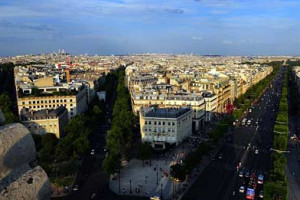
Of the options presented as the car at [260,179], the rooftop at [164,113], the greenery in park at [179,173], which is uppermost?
the rooftop at [164,113]

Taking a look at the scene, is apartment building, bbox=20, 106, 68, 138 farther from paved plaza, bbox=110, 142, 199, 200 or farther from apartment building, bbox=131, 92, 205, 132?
apartment building, bbox=131, 92, 205, 132

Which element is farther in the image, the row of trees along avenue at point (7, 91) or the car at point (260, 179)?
the row of trees along avenue at point (7, 91)

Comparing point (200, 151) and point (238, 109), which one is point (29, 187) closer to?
point (200, 151)

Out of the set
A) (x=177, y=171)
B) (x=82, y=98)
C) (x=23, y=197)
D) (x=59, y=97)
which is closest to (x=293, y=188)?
(x=177, y=171)

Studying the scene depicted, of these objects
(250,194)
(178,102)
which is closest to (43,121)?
(178,102)

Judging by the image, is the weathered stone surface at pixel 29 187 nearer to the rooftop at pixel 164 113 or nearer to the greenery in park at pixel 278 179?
the greenery in park at pixel 278 179

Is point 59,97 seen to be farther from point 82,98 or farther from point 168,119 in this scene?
point 168,119

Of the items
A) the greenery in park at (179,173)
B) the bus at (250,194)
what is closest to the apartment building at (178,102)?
the greenery in park at (179,173)

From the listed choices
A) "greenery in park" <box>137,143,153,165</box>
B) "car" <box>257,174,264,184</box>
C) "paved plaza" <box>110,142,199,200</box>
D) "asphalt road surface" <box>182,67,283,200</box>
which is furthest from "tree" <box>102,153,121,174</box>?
"car" <box>257,174,264,184</box>
